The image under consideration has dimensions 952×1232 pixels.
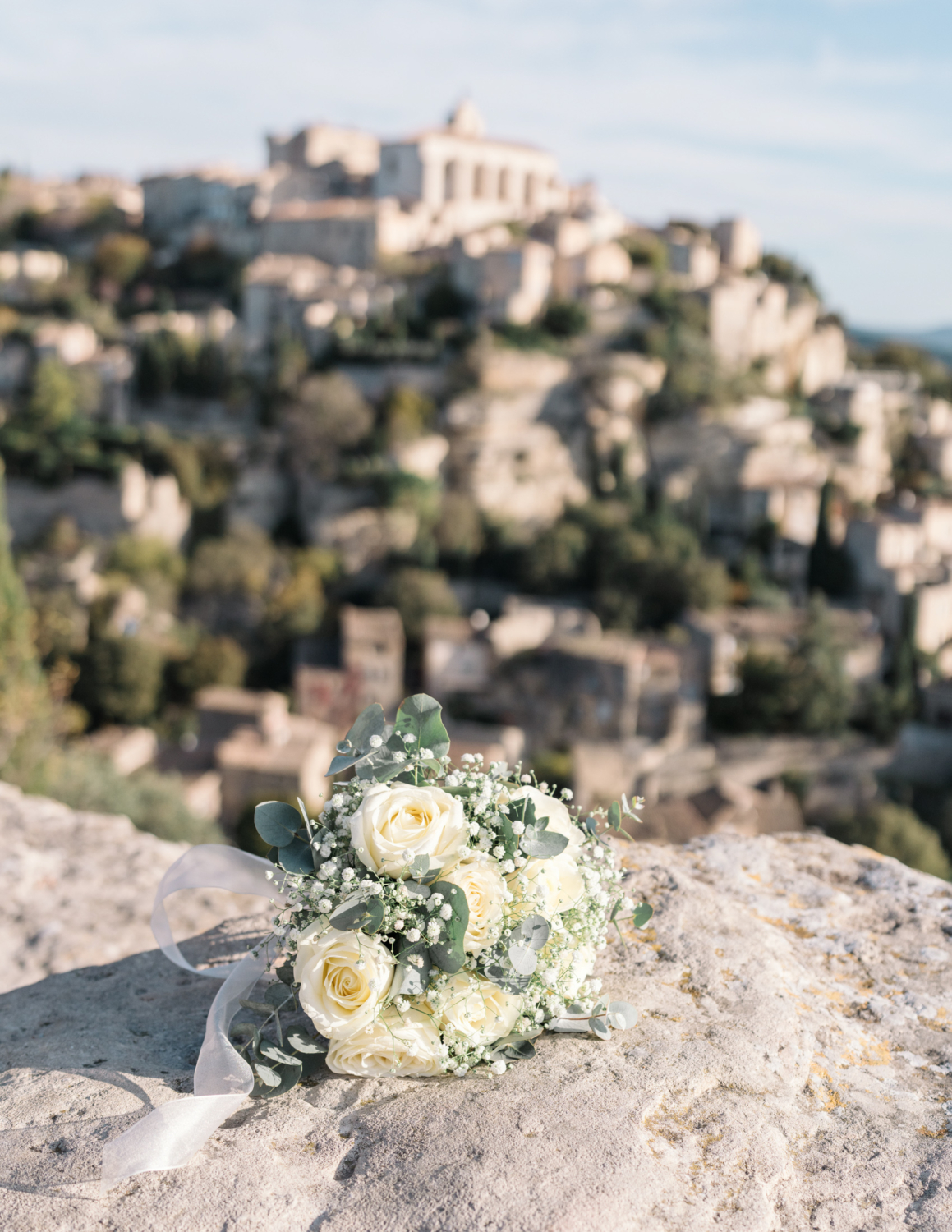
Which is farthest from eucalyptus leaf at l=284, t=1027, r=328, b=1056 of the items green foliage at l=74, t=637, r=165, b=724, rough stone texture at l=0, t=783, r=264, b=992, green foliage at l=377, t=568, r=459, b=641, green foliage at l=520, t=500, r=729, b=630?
green foliage at l=520, t=500, r=729, b=630

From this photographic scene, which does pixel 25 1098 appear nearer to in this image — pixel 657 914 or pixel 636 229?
pixel 657 914

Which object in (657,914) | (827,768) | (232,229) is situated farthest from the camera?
(232,229)

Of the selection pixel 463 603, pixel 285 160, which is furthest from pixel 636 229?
pixel 463 603

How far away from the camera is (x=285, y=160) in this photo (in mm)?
45969

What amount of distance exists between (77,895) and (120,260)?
4196 centimetres

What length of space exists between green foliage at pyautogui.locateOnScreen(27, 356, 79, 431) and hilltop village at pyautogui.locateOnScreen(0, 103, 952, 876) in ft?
0.31

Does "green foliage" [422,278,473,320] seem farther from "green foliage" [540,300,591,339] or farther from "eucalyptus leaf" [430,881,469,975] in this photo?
"eucalyptus leaf" [430,881,469,975]

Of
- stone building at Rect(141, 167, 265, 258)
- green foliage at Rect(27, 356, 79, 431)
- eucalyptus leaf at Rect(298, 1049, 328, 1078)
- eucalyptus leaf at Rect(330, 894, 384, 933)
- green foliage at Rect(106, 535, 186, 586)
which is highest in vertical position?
eucalyptus leaf at Rect(330, 894, 384, 933)

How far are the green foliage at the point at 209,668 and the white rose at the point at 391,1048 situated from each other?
24582mm

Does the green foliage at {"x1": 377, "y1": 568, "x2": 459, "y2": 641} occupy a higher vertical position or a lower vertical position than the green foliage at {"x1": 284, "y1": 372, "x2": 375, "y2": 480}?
lower

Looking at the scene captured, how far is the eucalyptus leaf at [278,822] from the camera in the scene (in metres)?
2.08

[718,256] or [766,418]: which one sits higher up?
[718,256]

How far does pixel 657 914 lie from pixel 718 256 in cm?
4416

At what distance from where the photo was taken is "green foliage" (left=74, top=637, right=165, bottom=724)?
2447 cm
